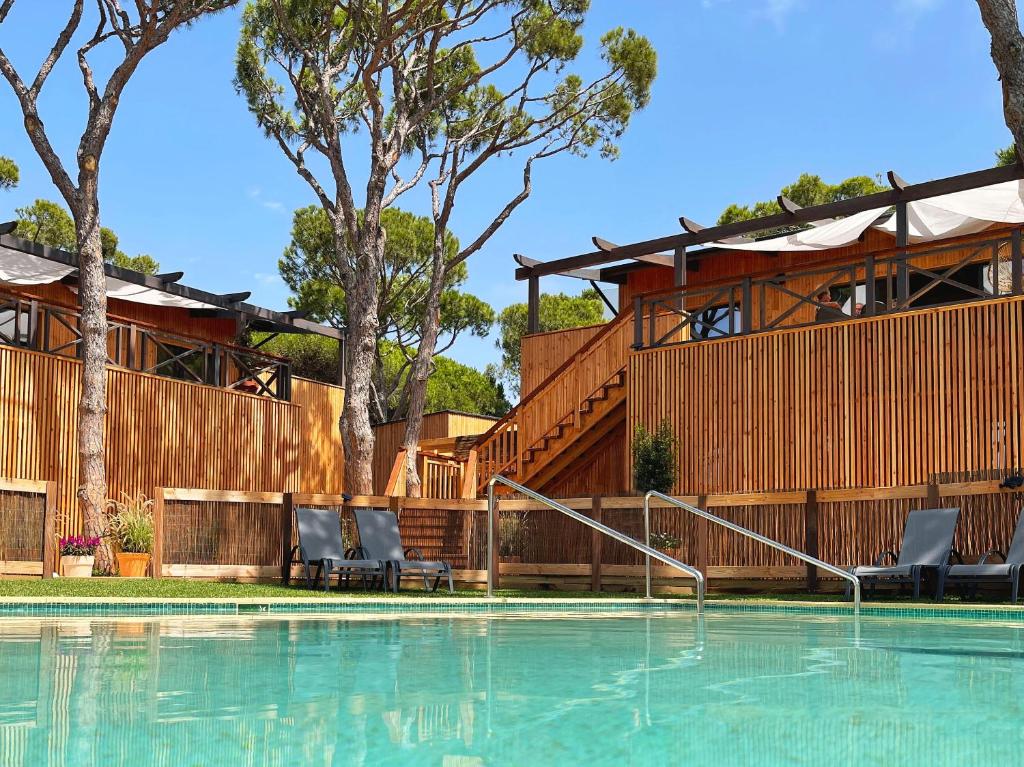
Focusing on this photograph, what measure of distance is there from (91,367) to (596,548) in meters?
7.16

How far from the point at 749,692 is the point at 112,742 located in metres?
2.30

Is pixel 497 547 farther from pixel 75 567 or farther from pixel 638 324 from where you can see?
pixel 75 567

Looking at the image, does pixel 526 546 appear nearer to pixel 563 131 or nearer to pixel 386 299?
pixel 563 131

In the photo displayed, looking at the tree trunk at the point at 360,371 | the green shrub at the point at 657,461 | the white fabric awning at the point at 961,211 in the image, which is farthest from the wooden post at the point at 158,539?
the white fabric awning at the point at 961,211

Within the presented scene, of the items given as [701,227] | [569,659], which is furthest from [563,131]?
[569,659]

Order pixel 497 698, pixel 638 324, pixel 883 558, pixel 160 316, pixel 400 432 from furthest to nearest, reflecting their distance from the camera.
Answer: pixel 400 432 → pixel 160 316 → pixel 638 324 → pixel 883 558 → pixel 497 698

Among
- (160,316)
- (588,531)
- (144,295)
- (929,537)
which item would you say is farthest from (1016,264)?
(160,316)

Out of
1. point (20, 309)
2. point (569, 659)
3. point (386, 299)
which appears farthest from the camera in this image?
point (386, 299)

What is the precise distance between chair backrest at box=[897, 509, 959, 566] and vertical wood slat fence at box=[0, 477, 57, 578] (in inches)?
327

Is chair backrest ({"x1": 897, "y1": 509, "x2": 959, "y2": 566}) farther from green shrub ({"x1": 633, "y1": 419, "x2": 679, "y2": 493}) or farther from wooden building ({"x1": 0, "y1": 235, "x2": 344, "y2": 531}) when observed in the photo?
wooden building ({"x1": 0, "y1": 235, "x2": 344, "y2": 531})

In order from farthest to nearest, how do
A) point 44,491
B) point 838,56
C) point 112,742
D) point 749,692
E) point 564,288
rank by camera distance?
point 838,56, point 564,288, point 44,491, point 749,692, point 112,742

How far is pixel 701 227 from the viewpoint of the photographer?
18.2 metres

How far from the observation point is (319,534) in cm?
1286

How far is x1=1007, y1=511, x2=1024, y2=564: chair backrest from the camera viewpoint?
406 inches
